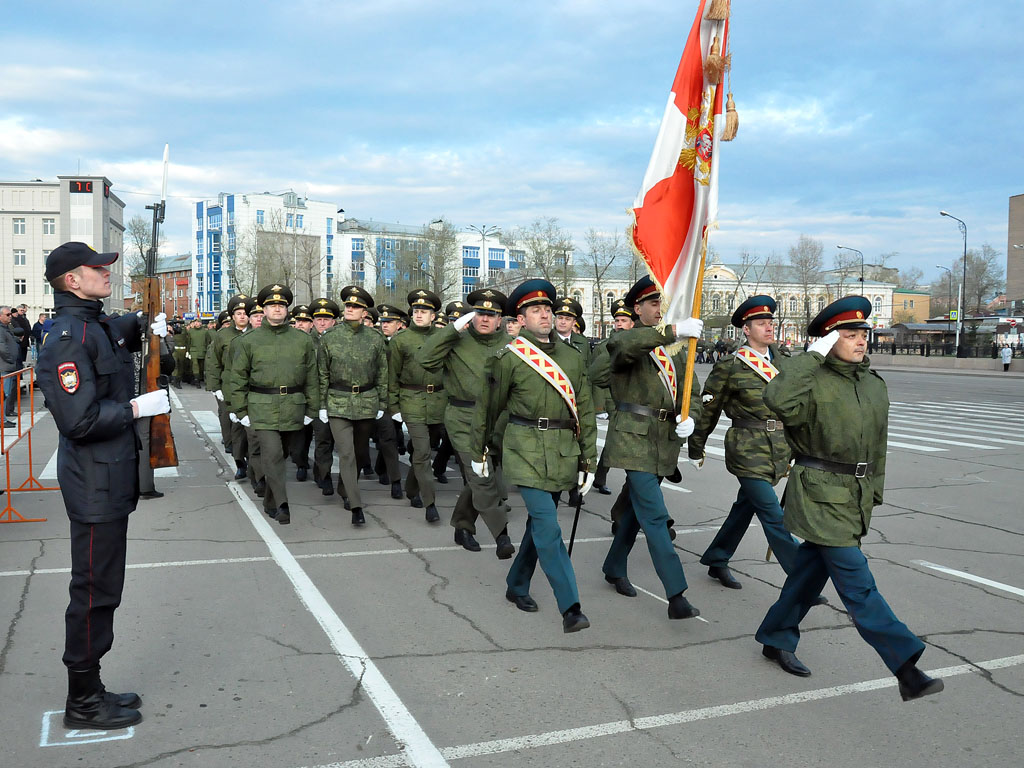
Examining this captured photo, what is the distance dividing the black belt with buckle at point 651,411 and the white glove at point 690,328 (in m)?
0.67

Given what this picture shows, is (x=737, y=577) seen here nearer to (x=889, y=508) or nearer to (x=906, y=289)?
(x=889, y=508)

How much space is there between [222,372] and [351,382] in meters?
3.17

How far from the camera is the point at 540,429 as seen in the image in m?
5.22

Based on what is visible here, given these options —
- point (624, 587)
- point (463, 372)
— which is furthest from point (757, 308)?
point (463, 372)

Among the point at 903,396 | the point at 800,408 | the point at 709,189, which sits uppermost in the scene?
the point at 709,189

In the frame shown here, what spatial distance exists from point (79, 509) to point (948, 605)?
511 cm

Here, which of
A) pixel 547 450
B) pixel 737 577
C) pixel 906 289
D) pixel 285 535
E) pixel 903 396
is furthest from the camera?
pixel 906 289

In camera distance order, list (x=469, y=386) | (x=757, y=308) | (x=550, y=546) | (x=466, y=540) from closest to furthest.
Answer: (x=550, y=546), (x=757, y=308), (x=466, y=540), (x=469, y=386)

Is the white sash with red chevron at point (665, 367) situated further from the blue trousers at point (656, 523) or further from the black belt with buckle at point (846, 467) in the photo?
the black belt with buckle at point (846, 467)

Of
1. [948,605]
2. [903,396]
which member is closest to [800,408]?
[948,605]

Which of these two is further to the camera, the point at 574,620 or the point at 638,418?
the point at 638,418

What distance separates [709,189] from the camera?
548 cm

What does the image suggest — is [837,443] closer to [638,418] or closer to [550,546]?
[638,418]

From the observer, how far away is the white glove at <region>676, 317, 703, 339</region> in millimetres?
4905
